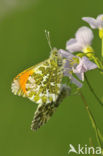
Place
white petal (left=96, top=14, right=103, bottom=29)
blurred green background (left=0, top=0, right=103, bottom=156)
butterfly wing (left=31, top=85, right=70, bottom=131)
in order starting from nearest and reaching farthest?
butterfly wing (left=31, top=85, right=70, bottom=131)
white petal (left=96, top=14, right=103, bottom=29)
blurred green background (left=0, top=0, right=103, bottom=156)

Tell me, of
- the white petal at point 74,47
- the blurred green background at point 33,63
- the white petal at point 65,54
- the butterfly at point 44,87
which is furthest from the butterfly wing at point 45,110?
the blurred green background at point 33,63

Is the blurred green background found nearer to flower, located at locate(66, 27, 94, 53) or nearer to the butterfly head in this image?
flower, located at locate(66, 27, 94, 53)

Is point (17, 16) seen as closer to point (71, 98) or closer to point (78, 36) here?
point (71, 98)

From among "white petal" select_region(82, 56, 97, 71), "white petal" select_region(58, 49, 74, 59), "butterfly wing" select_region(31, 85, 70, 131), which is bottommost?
"butterfly wing" select_region(31, 85, 70, 131)

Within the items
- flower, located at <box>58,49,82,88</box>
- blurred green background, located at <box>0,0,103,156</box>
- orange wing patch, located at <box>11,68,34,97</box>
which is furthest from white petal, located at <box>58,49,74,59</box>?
blurred green background, located at <box>0,0,103,156</box>

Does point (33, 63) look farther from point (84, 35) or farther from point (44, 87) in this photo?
point (44, 87)

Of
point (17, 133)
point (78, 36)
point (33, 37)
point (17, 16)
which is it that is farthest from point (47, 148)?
point (17, 16)

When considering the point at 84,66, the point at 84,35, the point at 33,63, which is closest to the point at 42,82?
the point at 84,66
